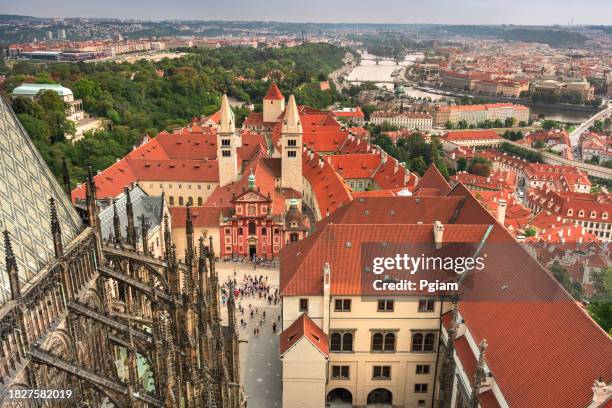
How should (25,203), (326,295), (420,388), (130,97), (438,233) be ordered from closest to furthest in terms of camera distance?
1. (25,203)
2. (326,295)
3. (438,233)
4. (420,388)
5. (130,97)

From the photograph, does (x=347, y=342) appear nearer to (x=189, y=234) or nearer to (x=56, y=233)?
(x=189, y=234)

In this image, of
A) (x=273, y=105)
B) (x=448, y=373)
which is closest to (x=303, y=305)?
(x=448, y=373)

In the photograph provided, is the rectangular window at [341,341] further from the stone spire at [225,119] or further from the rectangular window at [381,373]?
the stone spire at [225,119]

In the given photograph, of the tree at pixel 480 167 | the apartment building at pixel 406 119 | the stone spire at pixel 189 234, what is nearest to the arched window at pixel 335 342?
the stone spire at pixel 189 234

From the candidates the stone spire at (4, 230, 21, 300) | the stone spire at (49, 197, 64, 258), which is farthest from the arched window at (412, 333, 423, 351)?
the stone spire at (4, 230, 21, 300)

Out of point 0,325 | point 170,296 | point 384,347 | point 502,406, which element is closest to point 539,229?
point 384,347

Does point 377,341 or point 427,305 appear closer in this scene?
point 427,305

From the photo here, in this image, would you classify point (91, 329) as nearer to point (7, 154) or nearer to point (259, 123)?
point (7, 154)
